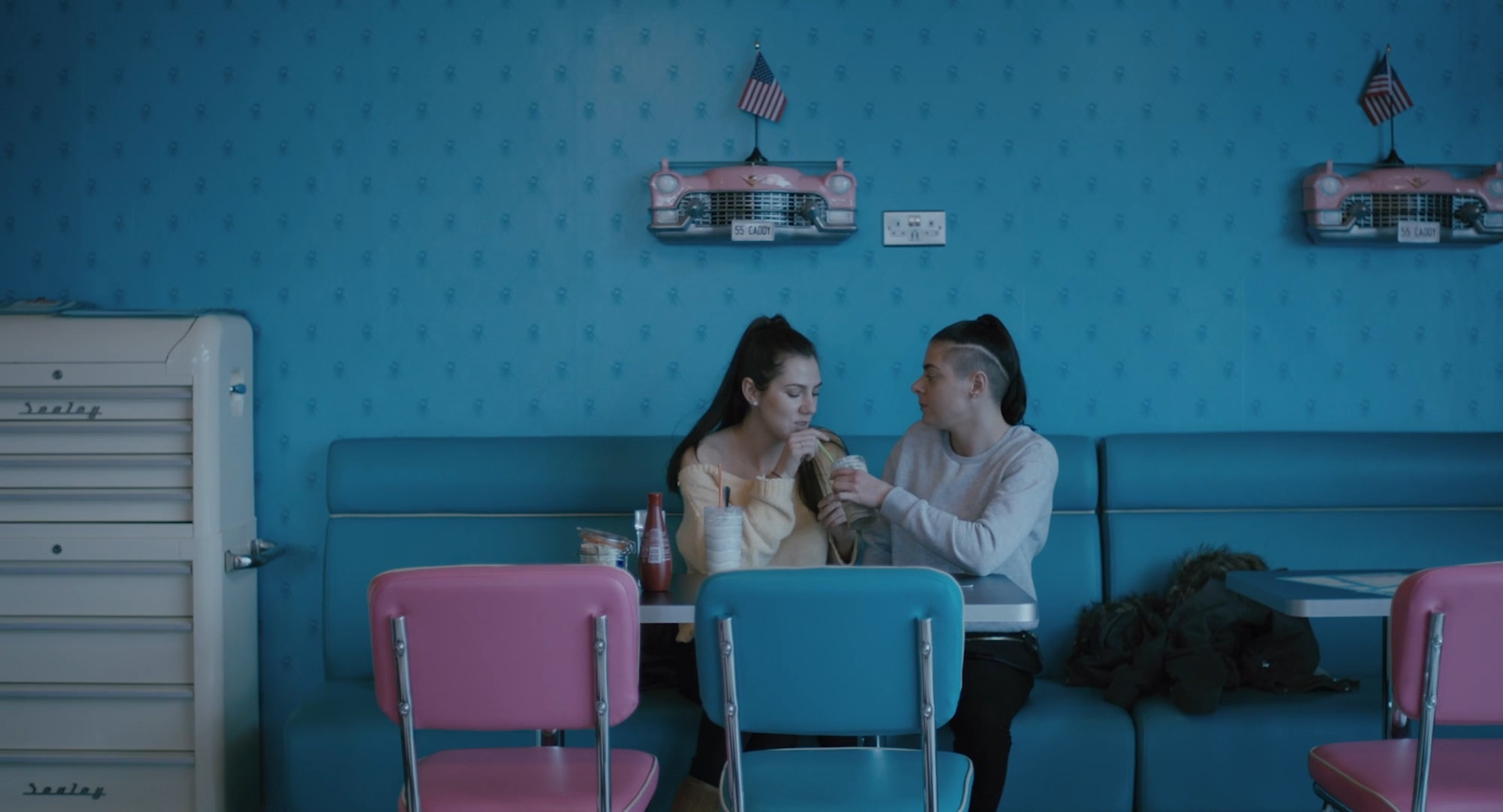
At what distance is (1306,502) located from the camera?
3.43 meters

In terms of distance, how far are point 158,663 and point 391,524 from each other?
0.70 m

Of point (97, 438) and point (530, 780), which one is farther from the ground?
point (97, 438)

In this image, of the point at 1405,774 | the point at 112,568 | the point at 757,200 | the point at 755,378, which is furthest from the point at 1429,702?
the point at 112,568

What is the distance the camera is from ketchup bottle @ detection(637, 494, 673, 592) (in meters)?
2.56

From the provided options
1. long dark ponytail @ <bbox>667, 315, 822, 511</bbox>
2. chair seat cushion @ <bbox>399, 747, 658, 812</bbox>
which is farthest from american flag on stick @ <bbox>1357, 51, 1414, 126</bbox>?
chair seat cushion @ <bbox>399, 747, 658, 812</bbox>

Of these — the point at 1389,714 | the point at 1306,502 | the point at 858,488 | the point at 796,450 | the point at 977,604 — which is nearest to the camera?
the point at 977,604

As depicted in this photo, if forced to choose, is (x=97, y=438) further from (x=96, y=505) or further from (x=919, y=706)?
(x=919, y=706)

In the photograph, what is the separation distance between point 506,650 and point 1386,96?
10.1 ft

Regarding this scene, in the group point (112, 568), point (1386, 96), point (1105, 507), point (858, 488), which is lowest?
point (112, 568)

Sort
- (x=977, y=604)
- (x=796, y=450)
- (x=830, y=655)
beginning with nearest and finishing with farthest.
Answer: (x=830, y=655) < (x=977, y=604) < (x=796, y=450)

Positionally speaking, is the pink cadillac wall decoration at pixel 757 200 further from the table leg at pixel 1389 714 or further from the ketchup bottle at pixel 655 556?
the table leg at pixel 1389 714

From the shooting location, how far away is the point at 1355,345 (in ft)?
12.1

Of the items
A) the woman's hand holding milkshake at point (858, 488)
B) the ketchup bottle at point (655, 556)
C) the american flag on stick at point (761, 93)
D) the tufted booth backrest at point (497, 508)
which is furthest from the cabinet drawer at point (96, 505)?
the american flag on stick at point (761, 93)

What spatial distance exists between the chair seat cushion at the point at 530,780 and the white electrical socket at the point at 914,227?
186cm
